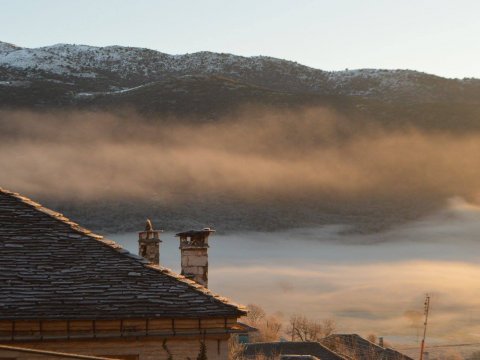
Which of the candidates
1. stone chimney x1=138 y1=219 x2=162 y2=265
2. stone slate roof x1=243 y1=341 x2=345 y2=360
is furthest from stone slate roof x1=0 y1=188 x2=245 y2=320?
stone slate roof x1=243 y1=341 x2=345 y2=360

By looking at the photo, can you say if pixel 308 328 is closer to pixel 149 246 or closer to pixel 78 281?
pixel 149 246

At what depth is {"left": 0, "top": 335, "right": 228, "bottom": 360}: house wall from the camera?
1702cm

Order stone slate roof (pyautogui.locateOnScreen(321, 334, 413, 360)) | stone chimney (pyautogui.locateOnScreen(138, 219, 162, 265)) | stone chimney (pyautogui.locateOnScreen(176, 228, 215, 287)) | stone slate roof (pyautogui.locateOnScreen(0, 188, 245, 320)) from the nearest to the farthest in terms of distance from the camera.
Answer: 1. stone slate roof (pyautogui.locateOnScreen(0, 188, 245, 320))
2. stone chimney (pyautogui.locateOnScreen(176, 228, 215, 287))
3. stone chimney (pyautogui.locateOnScreen(138, 219, 162, 265))
4. stone slate roof (pyautogui.locateOnScreen(321, 334, 413, 360))

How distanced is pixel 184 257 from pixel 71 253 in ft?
13.2

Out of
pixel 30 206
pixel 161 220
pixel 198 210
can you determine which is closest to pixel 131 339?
pixel 30 206

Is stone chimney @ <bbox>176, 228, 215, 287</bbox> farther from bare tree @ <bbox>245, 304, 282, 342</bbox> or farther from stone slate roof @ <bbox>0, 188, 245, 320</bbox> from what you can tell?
bare tree @ <bbox>245, 304, 282, 342</bbox>

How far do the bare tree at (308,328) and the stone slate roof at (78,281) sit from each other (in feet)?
329

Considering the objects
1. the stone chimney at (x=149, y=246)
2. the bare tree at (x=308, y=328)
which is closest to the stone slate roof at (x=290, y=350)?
the bare tree at (x=308, y=328)

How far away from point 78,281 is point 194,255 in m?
4.72

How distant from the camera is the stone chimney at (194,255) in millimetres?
21703

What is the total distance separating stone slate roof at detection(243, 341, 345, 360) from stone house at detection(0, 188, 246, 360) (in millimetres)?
59948

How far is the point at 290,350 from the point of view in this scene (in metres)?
82.7

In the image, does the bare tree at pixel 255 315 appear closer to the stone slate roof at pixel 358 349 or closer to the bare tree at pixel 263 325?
the bare tree at pixel 263 325

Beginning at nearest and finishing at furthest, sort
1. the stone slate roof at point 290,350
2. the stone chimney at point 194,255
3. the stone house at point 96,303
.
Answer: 1. the stone house at point 96,303
2. the stone chimney at point 194,255
3. the stone slate roof at point 290,350
